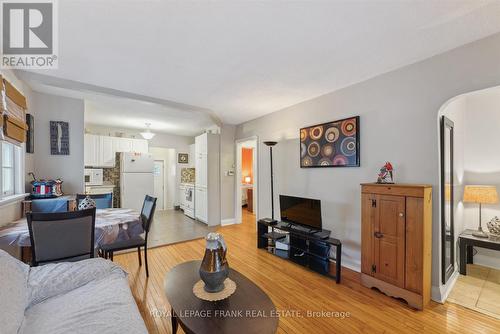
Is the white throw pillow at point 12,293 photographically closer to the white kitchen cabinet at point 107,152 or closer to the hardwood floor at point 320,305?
the hardwood floor at point 320,305

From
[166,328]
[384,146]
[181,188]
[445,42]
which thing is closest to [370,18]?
[445,42]

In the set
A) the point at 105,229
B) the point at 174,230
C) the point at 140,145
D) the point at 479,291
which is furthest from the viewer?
the point at 140,145

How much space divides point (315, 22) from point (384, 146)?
1.68m

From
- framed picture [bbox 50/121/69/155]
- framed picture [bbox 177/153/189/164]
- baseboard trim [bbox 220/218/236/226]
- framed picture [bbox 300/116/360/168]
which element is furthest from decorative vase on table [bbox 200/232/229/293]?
framed picture [bbox 177/153/189/164]

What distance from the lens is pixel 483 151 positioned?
9.46ft

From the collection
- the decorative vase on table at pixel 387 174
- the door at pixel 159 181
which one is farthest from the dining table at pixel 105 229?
the door at pixel 159 181

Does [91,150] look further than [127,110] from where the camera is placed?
Yes

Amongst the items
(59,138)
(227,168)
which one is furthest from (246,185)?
(59,138)

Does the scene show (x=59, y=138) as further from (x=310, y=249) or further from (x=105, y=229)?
(x=310, y=249)

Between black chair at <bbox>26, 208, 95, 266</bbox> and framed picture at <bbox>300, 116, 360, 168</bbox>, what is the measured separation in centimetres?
286

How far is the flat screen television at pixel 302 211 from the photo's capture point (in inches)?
117

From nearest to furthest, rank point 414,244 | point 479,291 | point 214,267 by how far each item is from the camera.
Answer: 1. point 214,267
2. point 414,244
3. point 479,291

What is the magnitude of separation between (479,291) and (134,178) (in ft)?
20.9

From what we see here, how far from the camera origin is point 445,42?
78.1 inches
